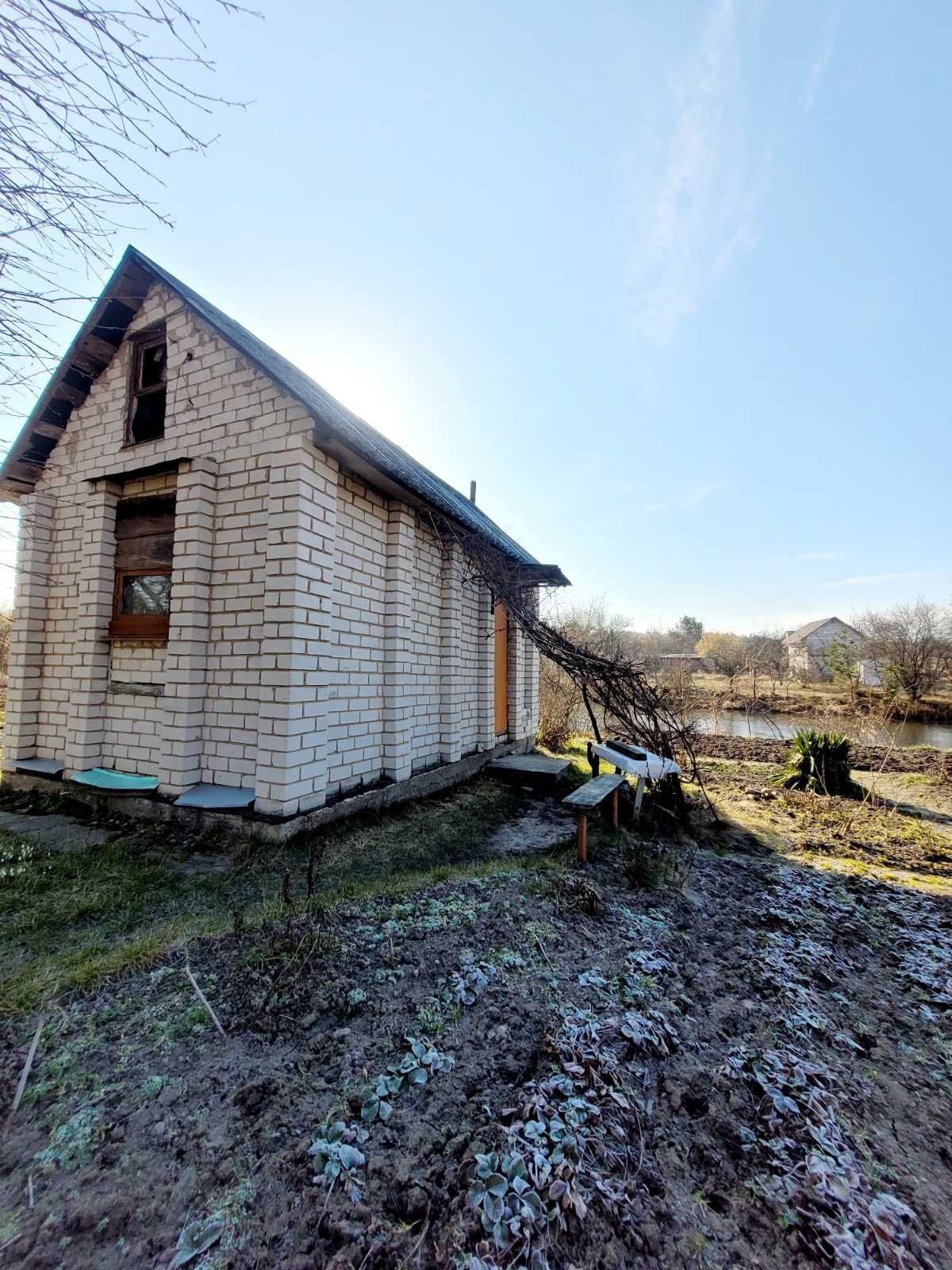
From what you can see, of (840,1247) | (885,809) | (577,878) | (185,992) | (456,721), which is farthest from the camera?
(456,721)

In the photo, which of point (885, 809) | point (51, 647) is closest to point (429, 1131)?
point (51, 647)

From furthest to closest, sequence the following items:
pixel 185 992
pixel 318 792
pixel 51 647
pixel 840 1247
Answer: pixel 51 647
pixel 318 792
pixel 185 992
pixel 840 1247

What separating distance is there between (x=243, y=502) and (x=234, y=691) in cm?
188

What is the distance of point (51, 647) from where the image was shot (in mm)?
5930

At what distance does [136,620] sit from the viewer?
5.34 meters

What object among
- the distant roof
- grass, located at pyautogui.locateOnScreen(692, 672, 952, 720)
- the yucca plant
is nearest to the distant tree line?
grass, located at pyautogui.locateOnScreen(692, 672, 952, 720)

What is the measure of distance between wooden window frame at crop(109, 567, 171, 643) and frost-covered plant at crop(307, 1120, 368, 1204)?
466cm

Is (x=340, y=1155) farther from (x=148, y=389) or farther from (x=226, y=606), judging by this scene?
(x=148, y=389)

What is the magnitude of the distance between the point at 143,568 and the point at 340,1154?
218 inches

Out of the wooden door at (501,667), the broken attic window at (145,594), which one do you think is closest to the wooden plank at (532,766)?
the wooden door at (501,667)

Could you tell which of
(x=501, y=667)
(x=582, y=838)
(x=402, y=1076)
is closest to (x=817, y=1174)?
(x=402, y=1076)

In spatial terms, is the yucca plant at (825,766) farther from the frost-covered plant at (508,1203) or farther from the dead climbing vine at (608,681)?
the frost-covered plant at (508,1203)

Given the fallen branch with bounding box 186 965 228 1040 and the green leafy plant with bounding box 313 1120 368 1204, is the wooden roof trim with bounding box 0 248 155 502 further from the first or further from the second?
the green leafy plant with bounding box 313 1120 368 1204

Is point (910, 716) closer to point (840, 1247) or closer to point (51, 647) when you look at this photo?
point (840, 1247)
